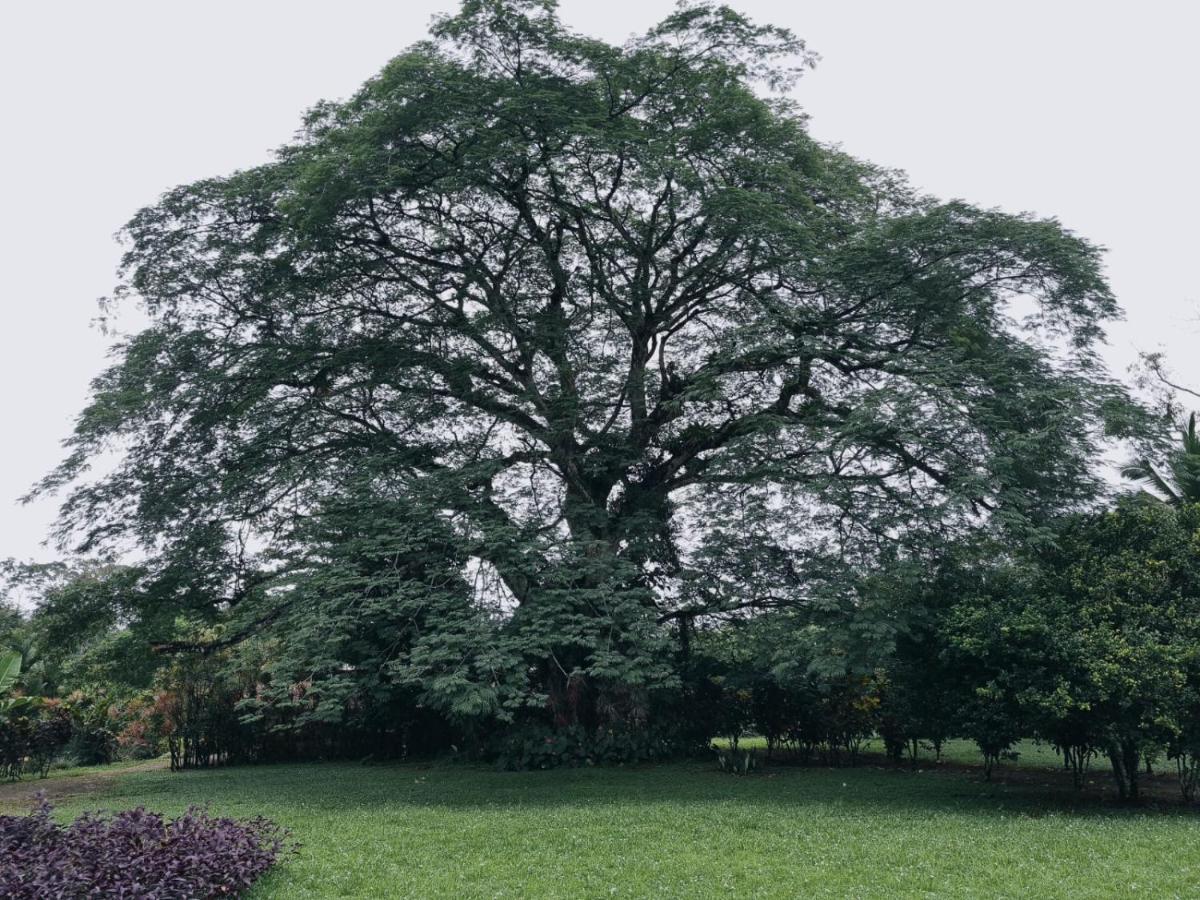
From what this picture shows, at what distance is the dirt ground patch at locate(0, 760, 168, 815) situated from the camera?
13.2m

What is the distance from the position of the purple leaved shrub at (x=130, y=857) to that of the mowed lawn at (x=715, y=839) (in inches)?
16.6

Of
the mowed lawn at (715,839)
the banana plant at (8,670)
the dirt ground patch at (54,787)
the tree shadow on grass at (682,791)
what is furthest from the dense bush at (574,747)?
the banana plant at (8,670)

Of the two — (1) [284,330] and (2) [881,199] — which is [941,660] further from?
(1) [284,330]

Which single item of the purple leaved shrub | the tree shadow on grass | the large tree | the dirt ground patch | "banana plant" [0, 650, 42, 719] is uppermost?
the large tree

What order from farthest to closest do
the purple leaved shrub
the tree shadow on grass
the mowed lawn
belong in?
the tree shadow on grass → the mowed lawn → the purple leaved shrub

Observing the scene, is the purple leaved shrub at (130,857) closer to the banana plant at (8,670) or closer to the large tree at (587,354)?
the large tree at (587,354)

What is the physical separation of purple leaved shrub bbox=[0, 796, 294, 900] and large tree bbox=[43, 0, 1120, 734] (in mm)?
4770

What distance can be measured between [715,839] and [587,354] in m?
8.91

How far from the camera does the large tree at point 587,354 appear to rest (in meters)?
12.4

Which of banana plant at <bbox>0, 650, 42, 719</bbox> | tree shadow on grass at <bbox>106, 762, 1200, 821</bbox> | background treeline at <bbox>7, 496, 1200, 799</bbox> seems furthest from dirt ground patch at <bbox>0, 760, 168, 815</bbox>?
banana plant at <bbox>0, 650, 42, 719</bbox>

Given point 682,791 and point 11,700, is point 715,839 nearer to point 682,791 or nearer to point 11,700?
point 682,791

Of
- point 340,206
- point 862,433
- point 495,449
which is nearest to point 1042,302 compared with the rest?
point 862,433

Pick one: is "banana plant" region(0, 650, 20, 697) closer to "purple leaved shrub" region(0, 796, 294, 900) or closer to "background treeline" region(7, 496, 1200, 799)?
"background treeline" region(7, 496, 1200, 799)

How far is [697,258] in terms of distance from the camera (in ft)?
49.0
